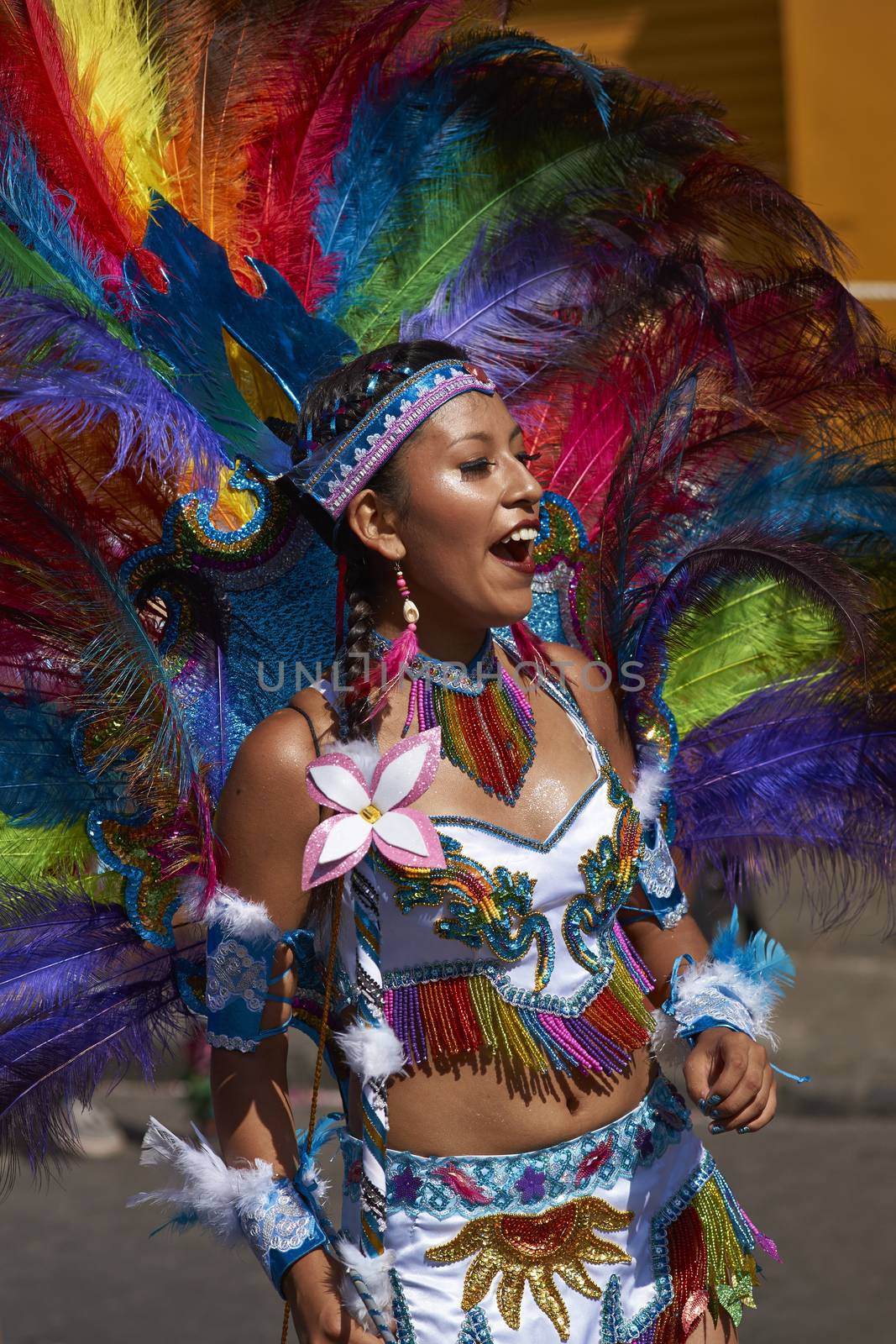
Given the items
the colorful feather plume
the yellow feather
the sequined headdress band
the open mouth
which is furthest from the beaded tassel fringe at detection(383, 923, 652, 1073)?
the yellow feather

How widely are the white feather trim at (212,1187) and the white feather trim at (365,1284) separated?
142 mm

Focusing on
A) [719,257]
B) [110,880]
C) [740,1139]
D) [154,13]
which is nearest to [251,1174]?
[110,880]

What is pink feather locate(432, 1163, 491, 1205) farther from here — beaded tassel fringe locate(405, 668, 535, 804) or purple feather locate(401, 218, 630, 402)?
purple feather locate(401, 218, 630, 402)

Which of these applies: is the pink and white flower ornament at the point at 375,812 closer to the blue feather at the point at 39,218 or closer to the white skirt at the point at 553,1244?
the white skirt at the point at 553,1244

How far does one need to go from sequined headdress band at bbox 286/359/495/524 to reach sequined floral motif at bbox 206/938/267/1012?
632 millimetres

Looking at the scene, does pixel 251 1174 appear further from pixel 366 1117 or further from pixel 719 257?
pixel 719 257

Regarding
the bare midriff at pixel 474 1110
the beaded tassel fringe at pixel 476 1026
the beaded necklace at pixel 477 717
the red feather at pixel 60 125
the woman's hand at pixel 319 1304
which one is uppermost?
the red feather at pixel 60 125

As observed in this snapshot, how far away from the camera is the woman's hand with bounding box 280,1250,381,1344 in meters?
2.04

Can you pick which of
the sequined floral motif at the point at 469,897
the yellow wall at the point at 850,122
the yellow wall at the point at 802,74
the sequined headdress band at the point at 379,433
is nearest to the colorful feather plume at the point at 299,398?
the sequined headdress band at the point at 379,433

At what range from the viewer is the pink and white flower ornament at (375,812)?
2.10m

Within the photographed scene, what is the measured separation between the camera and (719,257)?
2.70 m

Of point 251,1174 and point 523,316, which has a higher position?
point 523,316

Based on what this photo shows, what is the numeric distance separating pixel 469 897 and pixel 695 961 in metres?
0.48

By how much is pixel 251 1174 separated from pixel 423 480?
98 centimetres
